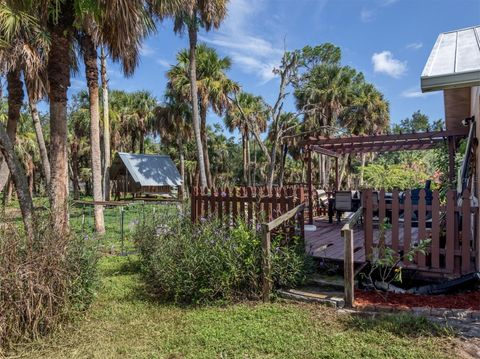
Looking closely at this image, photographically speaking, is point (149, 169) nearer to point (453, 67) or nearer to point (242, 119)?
point (242, 119)

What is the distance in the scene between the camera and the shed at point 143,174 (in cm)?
2320

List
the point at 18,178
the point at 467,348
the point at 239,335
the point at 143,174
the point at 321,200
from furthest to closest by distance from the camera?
the point at 143,174, the point at 321,200, the point at 18,178, the point at 239,335, the point at 467,348

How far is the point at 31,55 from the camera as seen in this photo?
27.1 feet

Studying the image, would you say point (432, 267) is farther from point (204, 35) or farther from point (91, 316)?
Answer: point (204, 35)

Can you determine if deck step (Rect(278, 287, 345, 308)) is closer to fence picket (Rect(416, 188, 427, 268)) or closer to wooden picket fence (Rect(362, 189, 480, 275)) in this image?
wooden picket fence (Rect(362, 189, 480, 275))

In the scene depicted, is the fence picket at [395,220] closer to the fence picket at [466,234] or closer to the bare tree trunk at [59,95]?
the fence picket at [466,234]

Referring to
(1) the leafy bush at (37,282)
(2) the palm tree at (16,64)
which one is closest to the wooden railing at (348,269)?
(1) the leafy bush at (37,282)

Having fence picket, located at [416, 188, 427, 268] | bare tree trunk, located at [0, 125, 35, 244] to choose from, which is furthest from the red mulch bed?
bare tree trunk, located at [0, 125, 35, 244]

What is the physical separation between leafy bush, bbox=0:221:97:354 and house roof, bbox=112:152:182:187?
63.8 feet

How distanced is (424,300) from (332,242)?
244 cm

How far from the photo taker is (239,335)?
3393 mm

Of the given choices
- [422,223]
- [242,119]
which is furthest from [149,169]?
[422,223]

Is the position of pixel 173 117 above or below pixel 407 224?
above

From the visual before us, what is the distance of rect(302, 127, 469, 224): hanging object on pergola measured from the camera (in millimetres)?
8002
